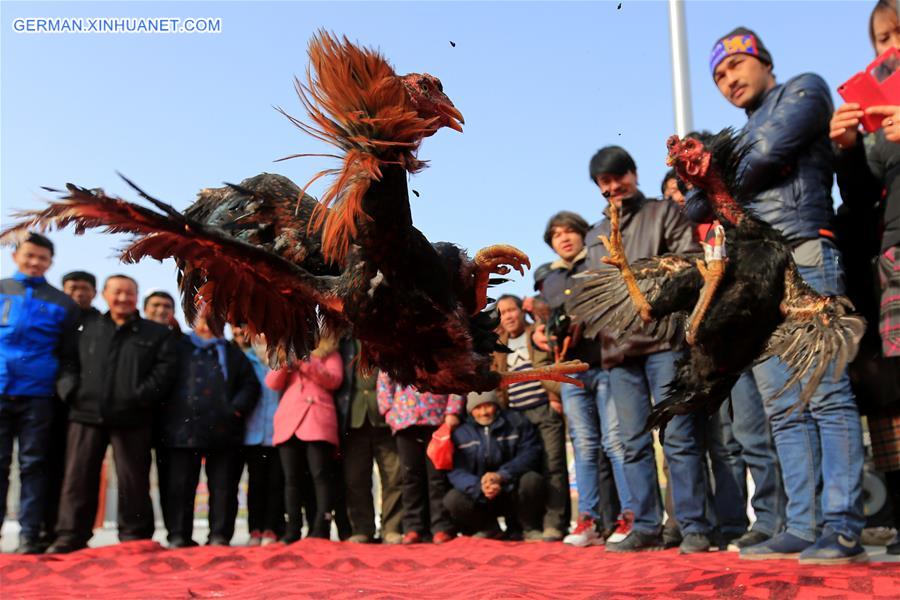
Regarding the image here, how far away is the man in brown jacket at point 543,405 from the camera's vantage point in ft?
18.4

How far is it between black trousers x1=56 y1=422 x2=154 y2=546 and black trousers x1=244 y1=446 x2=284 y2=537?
82 centimetres

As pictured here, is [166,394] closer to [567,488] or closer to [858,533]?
[567,488]

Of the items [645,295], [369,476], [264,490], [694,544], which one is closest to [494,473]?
[369,476]

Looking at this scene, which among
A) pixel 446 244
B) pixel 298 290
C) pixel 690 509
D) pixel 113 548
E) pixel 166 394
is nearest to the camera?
pixel 298 290

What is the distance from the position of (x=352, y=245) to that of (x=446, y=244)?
1.69 ft

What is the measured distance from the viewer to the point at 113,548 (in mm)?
5234

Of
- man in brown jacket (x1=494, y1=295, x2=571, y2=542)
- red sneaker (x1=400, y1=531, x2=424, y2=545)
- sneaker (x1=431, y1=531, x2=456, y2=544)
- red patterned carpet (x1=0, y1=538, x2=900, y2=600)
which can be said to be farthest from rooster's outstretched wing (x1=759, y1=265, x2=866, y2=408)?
red sneaker (x1=400, y1=531, x2=424, y2=545)

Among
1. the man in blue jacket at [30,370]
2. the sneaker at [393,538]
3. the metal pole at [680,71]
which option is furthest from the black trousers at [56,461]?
the metal pole at [680,71]

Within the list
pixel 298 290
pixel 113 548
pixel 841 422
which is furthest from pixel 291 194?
pixel 113 548

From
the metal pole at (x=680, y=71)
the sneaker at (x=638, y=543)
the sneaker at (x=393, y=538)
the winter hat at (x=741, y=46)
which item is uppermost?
the metal pole at (x=680, y=71)

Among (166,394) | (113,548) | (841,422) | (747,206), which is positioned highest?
(747,206)

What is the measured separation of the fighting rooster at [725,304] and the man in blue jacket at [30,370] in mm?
4260

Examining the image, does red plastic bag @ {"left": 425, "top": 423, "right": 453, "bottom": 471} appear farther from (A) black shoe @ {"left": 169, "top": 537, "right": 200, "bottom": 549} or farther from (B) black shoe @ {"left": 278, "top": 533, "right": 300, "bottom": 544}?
(A) black shoe @ {"left": 169, "top": 537, "right": 200, "bottom": 549}

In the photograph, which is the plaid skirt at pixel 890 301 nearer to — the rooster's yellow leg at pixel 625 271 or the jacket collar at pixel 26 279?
the rooster's yellow leg at pixel 625 271
